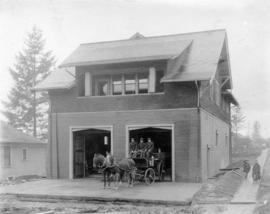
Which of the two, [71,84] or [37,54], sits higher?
[37,54]

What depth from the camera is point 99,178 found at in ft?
73.6

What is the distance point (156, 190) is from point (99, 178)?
224 inches

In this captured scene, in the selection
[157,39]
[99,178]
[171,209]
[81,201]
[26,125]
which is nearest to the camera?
[171,209]

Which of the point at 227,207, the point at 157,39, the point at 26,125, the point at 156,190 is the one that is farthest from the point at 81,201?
the point at 26,125

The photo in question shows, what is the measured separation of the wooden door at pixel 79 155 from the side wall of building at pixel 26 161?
374 inches

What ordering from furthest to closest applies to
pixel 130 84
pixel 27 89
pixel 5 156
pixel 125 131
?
pixel 27 89, pixel 5 156, pixel 130 84, pixel 125 131

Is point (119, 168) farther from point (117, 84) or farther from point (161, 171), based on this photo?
point (117, 84)

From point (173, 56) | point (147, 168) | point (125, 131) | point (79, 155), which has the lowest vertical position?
point (147, 168)

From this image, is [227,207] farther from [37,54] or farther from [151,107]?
[37,54]

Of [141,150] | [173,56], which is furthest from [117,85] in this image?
[141,150]

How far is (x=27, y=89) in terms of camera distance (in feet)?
162

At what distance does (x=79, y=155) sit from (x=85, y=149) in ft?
1.96

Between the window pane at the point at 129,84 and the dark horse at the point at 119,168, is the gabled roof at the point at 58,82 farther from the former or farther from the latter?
the dark horse at the point at 119,168

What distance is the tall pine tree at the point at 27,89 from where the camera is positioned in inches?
1938
